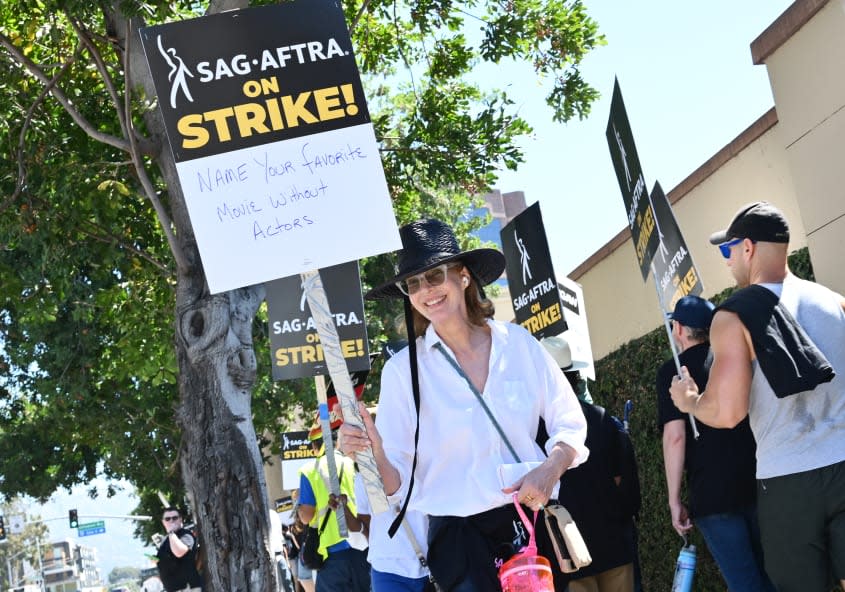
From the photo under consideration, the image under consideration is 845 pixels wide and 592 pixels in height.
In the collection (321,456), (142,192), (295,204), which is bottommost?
(321,456)

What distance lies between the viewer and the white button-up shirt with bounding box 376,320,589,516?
4113 mm

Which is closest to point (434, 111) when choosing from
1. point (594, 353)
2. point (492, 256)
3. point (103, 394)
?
point (594, 353)

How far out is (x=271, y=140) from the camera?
15.9 feet

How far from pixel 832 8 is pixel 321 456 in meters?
5.03

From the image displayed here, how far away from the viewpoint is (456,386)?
4254mm

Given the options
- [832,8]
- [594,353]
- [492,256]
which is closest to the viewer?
[492,256]

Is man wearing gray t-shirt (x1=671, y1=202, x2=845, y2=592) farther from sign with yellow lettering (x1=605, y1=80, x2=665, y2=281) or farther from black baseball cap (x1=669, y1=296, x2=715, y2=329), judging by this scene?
sign with yellow lettering (x1=605, y1=80, x2=665, y2=281)

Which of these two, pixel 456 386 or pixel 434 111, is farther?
pixel 434 111

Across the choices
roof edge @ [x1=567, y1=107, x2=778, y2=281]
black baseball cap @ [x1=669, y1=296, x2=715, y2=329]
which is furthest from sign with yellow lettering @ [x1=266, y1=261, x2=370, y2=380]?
black baseball cap @ [x1=669, y1=296, x2=715, y2=329]

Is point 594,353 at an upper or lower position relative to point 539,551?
upper

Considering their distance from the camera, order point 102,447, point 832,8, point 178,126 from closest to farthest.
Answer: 1. point 178,126
2. point 832,8
3. point 102,447

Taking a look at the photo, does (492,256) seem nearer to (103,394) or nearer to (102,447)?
(103,394)

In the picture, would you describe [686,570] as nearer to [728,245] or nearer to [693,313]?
[693,313]

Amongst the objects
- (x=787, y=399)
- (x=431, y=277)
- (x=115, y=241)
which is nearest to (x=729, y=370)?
(x=787, y=399)
